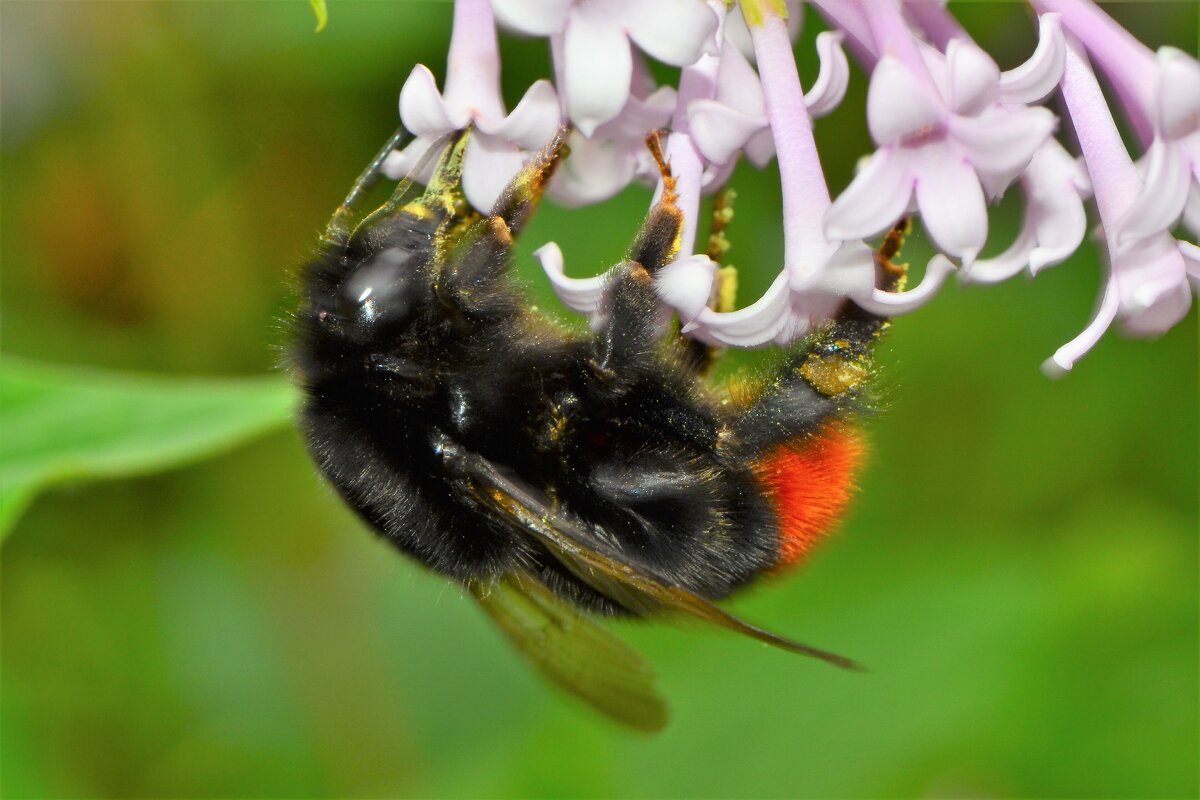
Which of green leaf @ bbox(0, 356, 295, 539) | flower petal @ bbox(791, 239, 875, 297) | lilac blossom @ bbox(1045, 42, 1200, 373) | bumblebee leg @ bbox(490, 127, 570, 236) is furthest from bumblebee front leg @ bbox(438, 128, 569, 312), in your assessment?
green leaf @ bbox(0, 356, 295, 539)

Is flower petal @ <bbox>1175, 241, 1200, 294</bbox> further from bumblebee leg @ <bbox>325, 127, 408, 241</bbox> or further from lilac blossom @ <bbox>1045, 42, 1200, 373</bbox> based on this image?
bumblebee leg @ <bbox>325, 127, 408, 241</bbox>

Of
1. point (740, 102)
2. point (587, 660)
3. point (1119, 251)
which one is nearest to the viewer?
point (1119, 251)

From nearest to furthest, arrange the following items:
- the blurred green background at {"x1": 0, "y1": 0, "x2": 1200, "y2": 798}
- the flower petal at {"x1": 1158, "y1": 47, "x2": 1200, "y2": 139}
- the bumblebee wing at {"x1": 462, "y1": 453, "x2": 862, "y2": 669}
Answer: the flower petal at {"x1": 1158, "y1": 47, "x2": 1200, "y2": 139}, the bumblebee wing at {"x1": 462, "y1": 453, "x2": 862, "y2": 669}, the blurred green background at {"x1": 0, "y1": 0, "x2": 1200, "y2": 798}

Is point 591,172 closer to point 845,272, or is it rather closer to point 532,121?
point 532,121

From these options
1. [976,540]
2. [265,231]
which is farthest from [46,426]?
[976,540]

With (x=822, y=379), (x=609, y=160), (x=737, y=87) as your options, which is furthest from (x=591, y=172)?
(x=822, y=379)

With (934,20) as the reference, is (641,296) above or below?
below

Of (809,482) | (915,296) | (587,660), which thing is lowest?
(587,660)

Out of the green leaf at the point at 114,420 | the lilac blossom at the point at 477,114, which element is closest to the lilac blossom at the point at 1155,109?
the lilac blossom at the point at 477,114
